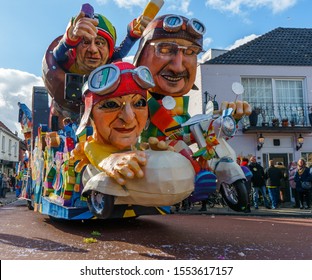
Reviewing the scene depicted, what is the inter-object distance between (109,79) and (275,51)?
12704 mm

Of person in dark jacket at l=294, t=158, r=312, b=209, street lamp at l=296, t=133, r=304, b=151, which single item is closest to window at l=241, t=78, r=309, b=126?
street lamp at l=296, t=133, r=304, b=151

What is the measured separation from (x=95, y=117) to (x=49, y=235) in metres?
2.56

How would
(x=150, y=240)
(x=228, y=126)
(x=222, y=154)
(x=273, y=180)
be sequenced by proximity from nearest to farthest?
(x=228, y=126) < (x=222, y=154) < (x=150, y=240) < (x=273, y=180)

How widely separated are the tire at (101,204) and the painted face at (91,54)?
2.66m

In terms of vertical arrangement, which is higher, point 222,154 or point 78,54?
point 78,54

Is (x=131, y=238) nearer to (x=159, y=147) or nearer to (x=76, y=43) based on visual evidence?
(x=159, y=147)

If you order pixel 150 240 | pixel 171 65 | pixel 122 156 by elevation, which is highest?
pixel 171 65

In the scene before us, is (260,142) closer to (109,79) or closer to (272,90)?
(272,90)

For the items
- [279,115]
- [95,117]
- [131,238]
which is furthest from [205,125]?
[279,115]

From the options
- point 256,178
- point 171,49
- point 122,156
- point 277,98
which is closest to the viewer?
point 122,156

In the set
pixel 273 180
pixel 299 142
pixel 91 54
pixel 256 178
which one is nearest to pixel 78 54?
pixel 91 54

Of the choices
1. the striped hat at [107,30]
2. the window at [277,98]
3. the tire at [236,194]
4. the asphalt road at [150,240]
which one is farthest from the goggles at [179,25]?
the window at [277,98]

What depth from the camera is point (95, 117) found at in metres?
4.64

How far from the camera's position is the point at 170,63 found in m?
5.07
